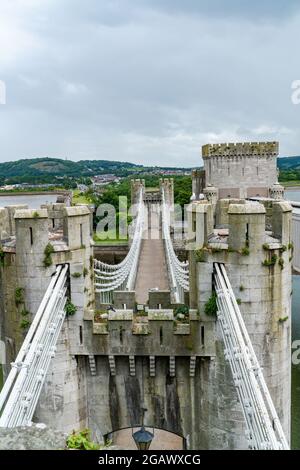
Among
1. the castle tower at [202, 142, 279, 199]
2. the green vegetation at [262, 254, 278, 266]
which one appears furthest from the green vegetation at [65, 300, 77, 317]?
the castle tower at [202, 142, 279, 199]

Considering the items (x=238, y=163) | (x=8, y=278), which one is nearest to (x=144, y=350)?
(x=8, y=278)

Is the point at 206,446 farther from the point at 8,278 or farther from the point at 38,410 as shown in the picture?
the point at 8,278

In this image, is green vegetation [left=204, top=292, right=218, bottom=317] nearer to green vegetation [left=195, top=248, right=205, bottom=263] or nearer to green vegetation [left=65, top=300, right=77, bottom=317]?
green vegetation [left=195, top=248, right=205, bottom=263]

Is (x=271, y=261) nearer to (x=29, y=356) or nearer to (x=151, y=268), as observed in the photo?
(x=29, y=356)

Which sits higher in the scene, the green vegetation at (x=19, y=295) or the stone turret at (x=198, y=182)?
the stone turret at (x=198, y=182)

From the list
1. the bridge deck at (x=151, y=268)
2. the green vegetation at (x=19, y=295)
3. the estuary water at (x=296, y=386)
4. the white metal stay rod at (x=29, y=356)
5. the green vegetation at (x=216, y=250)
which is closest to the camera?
the white metal stay rod at (x=29, y=356)

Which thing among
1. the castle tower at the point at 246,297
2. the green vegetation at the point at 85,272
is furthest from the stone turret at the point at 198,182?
the green vegetation at the point at 85,272

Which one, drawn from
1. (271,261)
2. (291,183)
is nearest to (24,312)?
(271,261)

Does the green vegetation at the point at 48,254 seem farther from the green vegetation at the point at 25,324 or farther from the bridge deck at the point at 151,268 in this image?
the bridge deck at the point at 151,268
